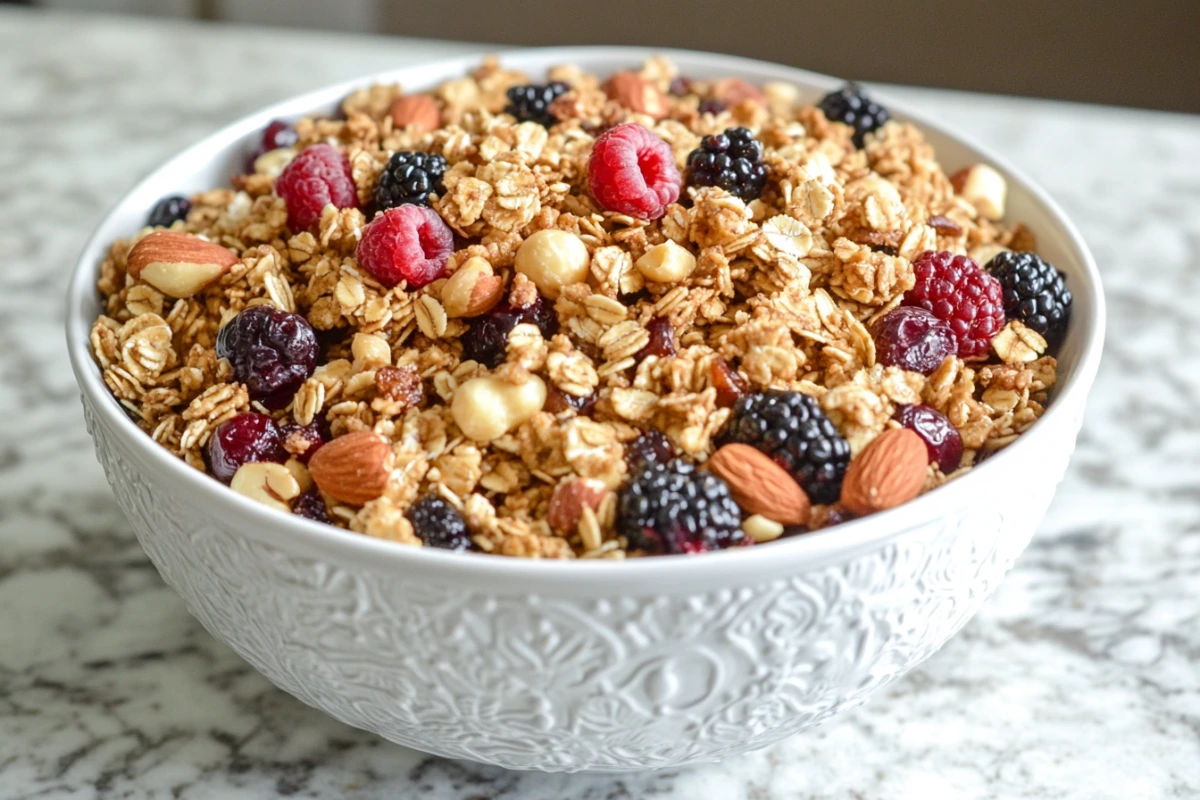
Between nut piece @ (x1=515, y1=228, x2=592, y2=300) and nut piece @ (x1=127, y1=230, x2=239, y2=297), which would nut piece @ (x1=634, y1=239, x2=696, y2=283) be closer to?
nut piece @ (x1=515, y1=228, x2=592, y2=300)

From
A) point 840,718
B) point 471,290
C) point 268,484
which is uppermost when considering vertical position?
point 471,290

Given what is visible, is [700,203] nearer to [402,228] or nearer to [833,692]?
[402,228]

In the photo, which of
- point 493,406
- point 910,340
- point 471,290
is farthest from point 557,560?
point 910,340

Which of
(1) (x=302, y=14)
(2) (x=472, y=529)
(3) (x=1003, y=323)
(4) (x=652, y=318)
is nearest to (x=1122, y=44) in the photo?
(1) (x=302, y=14)

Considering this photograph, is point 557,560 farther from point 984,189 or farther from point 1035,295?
point 984,189

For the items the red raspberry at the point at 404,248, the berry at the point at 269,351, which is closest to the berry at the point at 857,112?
the red raspberry at the point at 404,248

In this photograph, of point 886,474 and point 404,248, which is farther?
point 404,248

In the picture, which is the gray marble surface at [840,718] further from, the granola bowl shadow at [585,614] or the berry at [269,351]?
the berry at [269,351]
